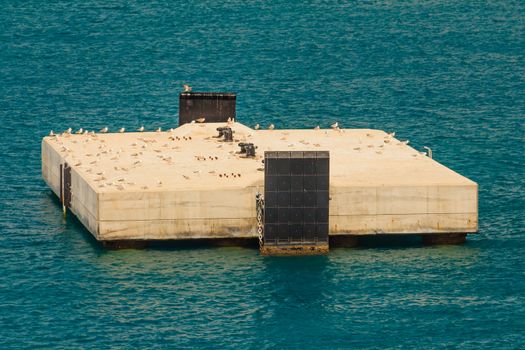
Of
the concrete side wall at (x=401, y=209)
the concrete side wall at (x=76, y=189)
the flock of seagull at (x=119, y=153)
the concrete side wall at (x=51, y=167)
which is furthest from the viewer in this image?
the concrete side wall at (x=51, y=167)

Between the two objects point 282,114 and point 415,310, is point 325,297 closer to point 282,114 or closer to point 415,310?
point 415,310

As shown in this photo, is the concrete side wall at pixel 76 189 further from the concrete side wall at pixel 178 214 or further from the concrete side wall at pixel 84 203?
the concrete side wall at pixel 178 214

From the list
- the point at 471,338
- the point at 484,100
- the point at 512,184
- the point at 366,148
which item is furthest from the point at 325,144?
the point at 484,100

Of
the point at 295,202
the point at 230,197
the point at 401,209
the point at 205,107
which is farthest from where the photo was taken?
the point at 205,107

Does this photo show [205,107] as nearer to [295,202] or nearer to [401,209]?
[295,202]

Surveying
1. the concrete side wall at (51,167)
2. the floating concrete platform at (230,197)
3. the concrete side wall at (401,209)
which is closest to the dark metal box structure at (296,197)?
the floating concrete platform at (230,197)

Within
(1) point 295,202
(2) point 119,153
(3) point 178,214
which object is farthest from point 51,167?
(1) point 295,202

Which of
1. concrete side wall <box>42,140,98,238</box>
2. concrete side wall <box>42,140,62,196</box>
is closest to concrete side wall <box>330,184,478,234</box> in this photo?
concrete side wall <box>42,140,98,238</box>
